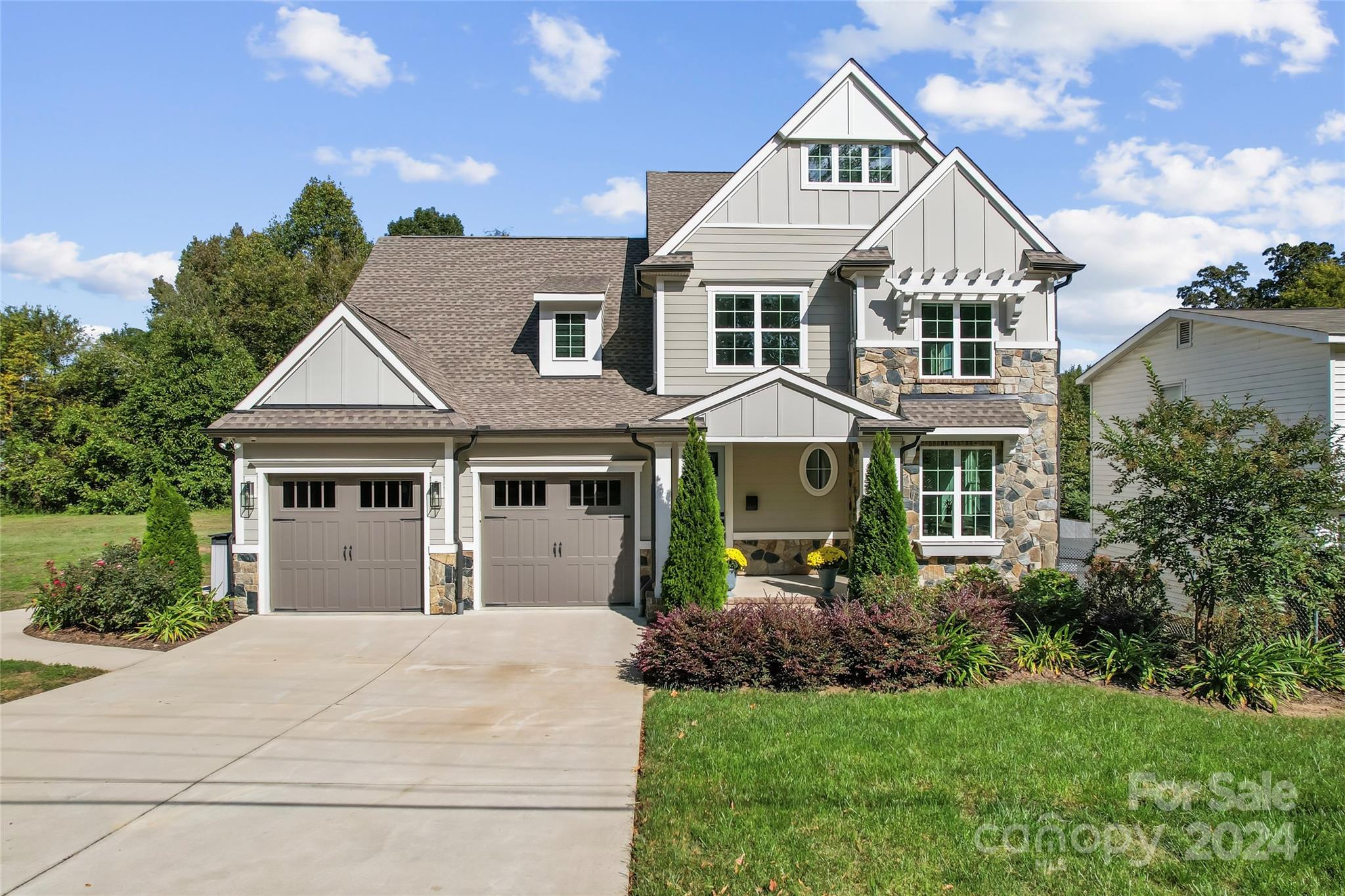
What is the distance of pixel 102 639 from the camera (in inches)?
430

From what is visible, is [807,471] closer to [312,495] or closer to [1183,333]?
[312,495]

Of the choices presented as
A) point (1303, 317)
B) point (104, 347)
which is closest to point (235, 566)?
point (1303, 317)

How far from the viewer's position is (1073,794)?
5.73 meters

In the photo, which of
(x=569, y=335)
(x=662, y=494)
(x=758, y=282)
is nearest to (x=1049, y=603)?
(x=662, y=494)

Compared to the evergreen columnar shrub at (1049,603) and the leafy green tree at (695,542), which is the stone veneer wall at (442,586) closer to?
the leafy green tree at (695,542)

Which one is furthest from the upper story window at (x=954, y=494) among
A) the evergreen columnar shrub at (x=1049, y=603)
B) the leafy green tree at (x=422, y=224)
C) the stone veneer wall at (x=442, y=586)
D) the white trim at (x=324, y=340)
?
the leafy green tree at (x=422, y=224)

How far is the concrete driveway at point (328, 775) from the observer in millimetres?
4828

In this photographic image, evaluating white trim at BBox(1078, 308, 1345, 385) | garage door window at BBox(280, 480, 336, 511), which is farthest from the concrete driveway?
white trim at BBox(1078, 308, 1345, 385)

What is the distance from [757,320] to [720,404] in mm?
2539

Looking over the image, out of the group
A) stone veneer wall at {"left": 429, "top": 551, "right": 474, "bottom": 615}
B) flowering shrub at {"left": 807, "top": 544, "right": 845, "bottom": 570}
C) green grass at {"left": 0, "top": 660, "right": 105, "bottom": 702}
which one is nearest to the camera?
green grass at {"left": 0, "top": 660, "right": 105, "bottom": 702}

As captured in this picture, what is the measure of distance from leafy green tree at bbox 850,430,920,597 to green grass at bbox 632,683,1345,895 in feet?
8.93

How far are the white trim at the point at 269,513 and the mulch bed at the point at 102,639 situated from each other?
119 cm

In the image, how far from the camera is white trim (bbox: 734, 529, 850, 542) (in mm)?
14438

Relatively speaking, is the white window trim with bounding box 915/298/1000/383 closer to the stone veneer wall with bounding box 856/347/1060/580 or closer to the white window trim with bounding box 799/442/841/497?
the stone veneer wall with bounding box 856/347/1060/580
